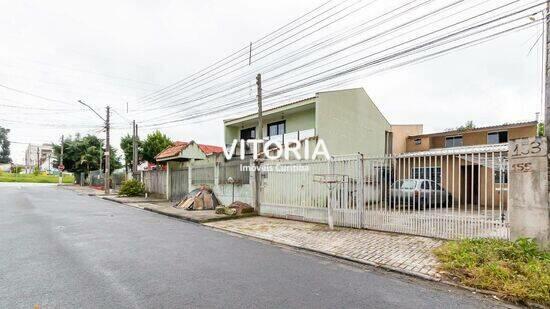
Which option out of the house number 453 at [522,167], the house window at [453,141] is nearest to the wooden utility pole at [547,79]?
the house number 453 at [522,167]

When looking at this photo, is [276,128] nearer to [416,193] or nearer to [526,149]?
[416,193]

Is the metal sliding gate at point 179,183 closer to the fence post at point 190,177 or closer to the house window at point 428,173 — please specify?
the fence post at point 190,177

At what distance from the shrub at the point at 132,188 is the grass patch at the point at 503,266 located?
68.1 feet

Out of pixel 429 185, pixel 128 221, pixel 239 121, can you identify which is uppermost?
pixel 239 121

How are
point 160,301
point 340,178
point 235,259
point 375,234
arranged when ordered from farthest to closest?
point 340,178 < point 375,234 < point 235,259 < point 160,301

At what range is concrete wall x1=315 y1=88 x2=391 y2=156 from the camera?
16359mm

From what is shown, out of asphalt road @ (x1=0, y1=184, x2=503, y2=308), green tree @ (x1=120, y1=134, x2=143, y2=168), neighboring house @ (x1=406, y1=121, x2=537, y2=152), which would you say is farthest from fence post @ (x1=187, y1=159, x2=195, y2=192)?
green tree @ (x1=120, y1=134, x2=143, y2=168)

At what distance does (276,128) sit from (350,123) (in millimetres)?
5982

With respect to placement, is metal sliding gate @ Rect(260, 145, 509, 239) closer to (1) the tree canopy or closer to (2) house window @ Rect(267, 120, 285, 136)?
(2) house window @ Rect(267, 120, 285, 136)

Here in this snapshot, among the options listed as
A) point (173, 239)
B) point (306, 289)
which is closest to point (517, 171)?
point (306, 289)

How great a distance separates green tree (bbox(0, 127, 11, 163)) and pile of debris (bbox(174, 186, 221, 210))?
79297mm

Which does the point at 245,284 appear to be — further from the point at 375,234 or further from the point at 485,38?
the point at 485,38

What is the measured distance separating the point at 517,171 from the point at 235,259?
5.86 metres

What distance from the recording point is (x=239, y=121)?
22312mm
